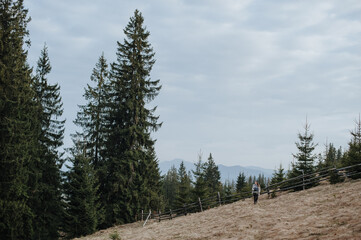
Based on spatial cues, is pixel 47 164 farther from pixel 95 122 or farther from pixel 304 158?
pixel 304 158

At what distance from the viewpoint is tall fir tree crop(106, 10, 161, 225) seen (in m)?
29.5

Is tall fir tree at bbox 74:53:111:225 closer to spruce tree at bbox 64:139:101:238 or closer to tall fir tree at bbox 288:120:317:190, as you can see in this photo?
spruce tree at bbox 64:139:101:238

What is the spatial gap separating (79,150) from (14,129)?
252 inches

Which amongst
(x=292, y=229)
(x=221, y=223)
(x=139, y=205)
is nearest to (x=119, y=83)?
(x=139, y=205)

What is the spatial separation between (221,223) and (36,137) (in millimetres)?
20372

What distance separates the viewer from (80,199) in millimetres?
26141

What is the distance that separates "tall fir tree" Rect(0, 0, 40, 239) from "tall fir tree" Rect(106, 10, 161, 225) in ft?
25.8

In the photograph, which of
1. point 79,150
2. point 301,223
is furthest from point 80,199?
point 301,223

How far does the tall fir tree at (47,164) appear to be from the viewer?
92.1ft

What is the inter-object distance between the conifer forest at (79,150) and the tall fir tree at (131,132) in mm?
107

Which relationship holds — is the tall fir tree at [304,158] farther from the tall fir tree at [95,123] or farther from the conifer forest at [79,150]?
the tall fir tree at [95,123]

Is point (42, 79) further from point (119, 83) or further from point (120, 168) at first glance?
point (120, 168)

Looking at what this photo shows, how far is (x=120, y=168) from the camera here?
29.6m

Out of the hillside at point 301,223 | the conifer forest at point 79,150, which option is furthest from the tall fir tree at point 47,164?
the hillside at point 301,223
